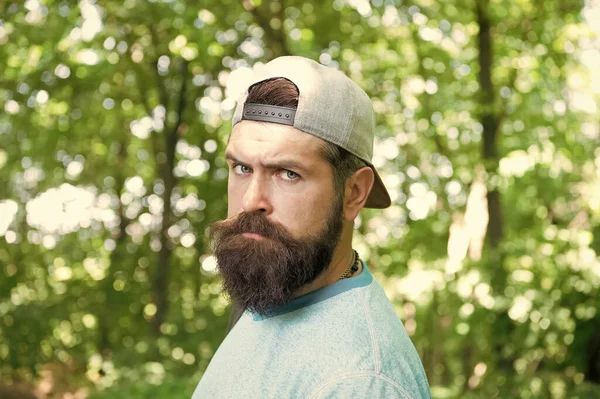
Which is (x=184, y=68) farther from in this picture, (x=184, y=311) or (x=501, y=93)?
(x=501, y=93)

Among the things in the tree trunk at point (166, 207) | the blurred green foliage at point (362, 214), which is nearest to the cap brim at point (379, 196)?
the blurred green foliage at point (362, 214)

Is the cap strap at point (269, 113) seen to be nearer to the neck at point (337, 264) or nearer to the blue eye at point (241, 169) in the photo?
the blue eye at point (241, 169)

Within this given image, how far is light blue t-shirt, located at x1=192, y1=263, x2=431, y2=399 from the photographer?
1.27 m

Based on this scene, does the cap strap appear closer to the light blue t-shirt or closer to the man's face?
Result: the man's face

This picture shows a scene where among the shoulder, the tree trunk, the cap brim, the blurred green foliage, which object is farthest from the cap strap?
the tree trunk

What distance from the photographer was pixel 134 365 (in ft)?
29.0

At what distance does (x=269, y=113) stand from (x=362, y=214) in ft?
38.3

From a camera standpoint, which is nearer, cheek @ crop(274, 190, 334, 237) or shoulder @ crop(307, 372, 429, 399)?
shoulder @ crop(307, 372, 429, 399)

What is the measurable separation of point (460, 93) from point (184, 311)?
5609mm

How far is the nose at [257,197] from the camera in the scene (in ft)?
4.89

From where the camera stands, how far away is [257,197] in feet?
4.89

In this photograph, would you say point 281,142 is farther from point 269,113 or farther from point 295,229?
point 295,229

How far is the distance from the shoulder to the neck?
29 centimetres

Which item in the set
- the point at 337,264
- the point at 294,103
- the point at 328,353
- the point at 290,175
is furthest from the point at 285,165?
the point at 328,353
